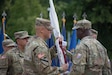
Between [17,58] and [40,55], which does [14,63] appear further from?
[40,55]

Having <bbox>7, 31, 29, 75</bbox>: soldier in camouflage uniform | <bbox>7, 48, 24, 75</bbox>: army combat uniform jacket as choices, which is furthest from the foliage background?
<bbox>7, 48, 24, 75</bbox>: army combat uniform jacket

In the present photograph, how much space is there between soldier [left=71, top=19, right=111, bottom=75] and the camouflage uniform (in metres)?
0.37

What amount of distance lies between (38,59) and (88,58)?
97cm

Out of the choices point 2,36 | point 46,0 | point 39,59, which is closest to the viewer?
point 39,59

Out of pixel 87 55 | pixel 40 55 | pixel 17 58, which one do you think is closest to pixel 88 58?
pixel 87 55

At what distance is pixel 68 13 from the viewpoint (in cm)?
2486

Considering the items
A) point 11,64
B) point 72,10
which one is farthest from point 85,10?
point 11,64

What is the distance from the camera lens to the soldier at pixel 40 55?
24.8ft

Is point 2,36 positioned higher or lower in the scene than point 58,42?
lower

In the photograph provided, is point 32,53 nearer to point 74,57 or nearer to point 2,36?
point 74,57

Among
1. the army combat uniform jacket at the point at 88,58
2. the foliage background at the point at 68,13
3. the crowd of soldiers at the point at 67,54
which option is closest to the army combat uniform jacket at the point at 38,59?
the crowd of soldiers at the point at 67,54

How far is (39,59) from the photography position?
7535 mm

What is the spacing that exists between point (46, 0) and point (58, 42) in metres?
21.4

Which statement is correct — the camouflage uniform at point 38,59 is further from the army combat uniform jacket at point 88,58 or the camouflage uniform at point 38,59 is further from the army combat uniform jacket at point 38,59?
the army combat uniform jacket at point 88,58
